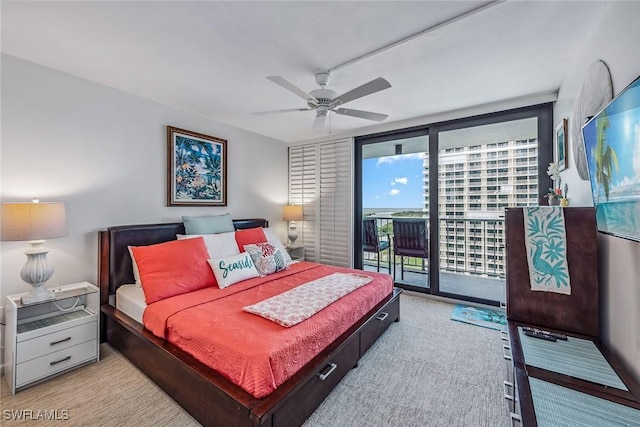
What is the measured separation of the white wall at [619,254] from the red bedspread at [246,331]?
4.92ft

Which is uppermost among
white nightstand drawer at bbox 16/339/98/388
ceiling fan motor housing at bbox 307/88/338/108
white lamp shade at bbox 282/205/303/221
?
ceiling fan motor housing at bbox 307/88/338/108

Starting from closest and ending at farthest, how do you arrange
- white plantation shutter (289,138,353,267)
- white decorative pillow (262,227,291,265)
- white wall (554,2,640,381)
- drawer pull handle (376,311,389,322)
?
white wall (554,2,640,381) < drawer pull handle (376,311,389,322) < white decorative pillow (262,227,291,265) < white plantation shutter (289,138,353,267)

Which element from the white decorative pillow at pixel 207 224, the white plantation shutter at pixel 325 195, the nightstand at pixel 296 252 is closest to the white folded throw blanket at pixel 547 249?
the white plantation shutter at pixel 325 195

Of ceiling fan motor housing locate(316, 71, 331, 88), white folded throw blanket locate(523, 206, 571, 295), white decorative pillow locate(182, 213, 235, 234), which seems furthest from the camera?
white decorative pillow locate(182, 213, 235, 234)

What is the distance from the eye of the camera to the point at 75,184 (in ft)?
8.00

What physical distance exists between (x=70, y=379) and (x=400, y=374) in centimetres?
253

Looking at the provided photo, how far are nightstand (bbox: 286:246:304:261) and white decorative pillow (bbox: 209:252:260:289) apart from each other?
5.37 ft

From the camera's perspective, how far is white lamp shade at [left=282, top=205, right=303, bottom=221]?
4.49 m

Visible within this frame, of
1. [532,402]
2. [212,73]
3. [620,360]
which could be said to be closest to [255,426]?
[532,402]

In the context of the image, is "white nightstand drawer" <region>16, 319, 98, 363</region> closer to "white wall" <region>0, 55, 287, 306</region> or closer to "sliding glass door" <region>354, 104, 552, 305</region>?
"white wall" <region>0, 55, 287, 306</region>

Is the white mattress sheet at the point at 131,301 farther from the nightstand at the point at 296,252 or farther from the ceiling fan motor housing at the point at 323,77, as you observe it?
the ceiling fan motor housing at the point at 323,77

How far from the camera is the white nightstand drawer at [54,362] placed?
1.87 meters

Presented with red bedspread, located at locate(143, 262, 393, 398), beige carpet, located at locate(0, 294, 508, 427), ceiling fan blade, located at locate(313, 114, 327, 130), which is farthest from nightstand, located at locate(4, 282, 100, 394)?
ceiling fan blade, located at locate(313, 114, 327, 130)

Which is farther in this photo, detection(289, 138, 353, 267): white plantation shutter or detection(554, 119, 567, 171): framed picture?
detection(289, 138, 353, 267): white plantation shutter
